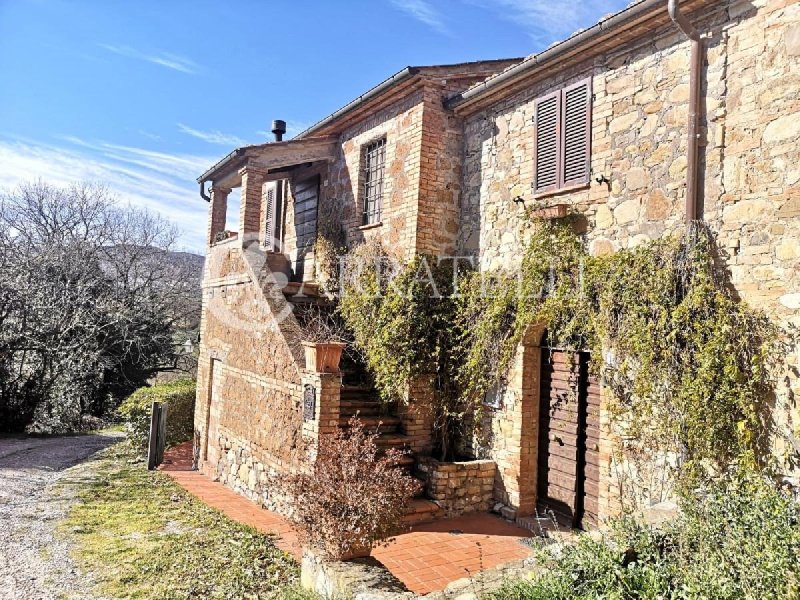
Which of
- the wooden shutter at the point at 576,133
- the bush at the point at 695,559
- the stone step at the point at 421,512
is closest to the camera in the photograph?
the bush at the point at 695,559

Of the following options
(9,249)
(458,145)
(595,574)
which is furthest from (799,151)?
(9,249)

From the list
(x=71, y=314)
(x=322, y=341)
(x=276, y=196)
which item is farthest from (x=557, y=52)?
(x=71, y=314)

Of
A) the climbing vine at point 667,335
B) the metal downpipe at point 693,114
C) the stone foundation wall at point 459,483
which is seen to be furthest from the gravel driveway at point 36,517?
the metal downpipe at point 693,114

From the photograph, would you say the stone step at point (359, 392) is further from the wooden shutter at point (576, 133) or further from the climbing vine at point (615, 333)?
the wooden shutter at point (576, 133)

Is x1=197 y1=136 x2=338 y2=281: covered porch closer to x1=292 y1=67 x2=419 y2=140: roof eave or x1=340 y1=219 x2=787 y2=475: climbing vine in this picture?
x1=292 y1=67 x2=419 y2=140: roof eave

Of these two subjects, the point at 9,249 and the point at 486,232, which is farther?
the point at 9,249

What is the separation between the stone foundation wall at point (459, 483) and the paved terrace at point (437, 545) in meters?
0.17

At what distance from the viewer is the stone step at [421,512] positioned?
726 centimetres

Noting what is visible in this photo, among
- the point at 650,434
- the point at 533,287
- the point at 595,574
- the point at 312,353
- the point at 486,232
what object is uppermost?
the point at 486,232

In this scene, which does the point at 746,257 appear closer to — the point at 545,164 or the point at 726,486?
the point at 726,486

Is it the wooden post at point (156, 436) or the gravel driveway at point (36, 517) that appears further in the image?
the wooden post at point (156, 436)

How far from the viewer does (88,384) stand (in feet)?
63.4

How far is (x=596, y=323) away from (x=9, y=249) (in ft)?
67.4

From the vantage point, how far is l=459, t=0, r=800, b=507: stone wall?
5.11 meters
